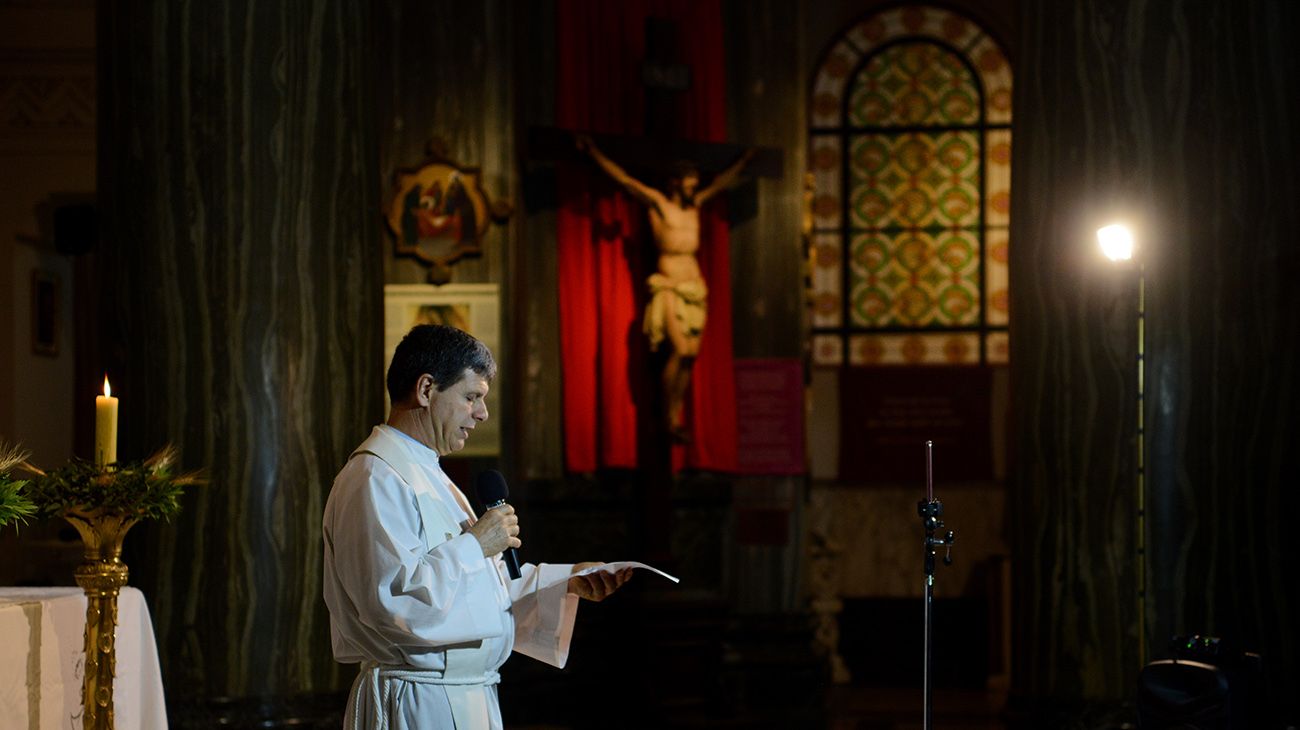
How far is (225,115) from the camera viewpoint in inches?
239

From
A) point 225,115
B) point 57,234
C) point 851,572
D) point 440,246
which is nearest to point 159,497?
point 225,115

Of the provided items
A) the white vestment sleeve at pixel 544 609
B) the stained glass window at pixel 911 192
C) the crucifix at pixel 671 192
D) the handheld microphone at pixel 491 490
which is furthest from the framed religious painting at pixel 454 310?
the handheld microphone at pixel 491 490

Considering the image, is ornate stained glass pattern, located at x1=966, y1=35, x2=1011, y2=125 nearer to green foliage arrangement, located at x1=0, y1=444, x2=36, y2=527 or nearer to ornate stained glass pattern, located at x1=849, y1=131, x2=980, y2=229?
ornate stained glass pattern, located at x1=849, y1=131, x2=980, y2=229

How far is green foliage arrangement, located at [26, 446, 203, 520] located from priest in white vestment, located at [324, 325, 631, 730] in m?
1.05

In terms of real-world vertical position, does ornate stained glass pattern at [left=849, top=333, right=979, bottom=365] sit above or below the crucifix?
below

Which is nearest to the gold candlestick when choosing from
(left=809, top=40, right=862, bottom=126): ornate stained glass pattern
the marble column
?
the marble column

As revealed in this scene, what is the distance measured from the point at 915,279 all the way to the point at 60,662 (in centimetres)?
935

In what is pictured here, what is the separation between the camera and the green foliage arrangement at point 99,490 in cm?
413

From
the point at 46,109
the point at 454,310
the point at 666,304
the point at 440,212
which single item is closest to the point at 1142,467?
the point at 666,304

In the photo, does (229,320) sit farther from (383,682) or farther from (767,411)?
(767,411)

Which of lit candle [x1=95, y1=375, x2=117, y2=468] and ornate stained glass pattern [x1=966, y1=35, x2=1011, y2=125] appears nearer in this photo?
lit candle [x1=95, y1=375, x2=117, y2=468]

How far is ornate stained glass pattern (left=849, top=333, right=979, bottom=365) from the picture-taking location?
504 inches

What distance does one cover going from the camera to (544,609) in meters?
3.66

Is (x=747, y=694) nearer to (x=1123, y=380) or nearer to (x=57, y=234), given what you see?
(x=1123, y=380)
